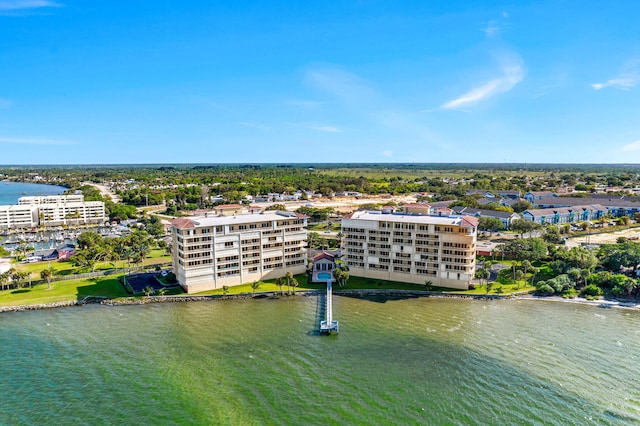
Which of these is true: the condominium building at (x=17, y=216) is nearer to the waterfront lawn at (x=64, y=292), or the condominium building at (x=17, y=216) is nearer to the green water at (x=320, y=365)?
the waterfront lawn at (x=64, y=292)

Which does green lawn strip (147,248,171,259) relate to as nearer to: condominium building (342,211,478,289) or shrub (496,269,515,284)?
condominium building (342,211,478,289)

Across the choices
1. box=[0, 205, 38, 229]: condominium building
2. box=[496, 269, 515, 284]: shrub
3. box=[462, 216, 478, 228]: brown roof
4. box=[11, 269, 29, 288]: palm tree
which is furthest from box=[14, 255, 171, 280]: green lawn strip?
box=[0, 205, 38, 229]: condominium building

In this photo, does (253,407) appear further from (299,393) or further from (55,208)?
(55,208)

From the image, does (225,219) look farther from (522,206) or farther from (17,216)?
(522,206)

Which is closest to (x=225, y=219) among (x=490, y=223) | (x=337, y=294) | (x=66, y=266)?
(x=337, y=294)

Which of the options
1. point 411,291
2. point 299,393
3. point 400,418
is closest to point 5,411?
point 299,393

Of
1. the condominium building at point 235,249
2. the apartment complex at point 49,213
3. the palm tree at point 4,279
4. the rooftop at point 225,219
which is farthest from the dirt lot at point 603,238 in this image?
the apartment complex at point 49,213
